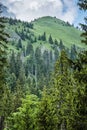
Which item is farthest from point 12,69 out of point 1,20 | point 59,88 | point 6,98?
point 1,20

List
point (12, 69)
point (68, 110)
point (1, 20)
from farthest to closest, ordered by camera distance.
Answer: point (12, 69), point (68, 110), point (1, 20)

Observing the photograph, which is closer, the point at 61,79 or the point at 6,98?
the point at 61,79

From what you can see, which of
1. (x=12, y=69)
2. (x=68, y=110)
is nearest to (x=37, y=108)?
(x=68, y=110)

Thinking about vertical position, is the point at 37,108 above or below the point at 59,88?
below


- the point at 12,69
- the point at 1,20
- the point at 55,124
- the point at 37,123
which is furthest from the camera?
the point at 12,69

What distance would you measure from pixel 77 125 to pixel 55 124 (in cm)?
2078

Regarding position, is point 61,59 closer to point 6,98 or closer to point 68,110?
point 68,110

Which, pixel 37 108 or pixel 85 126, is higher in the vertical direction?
pixel 37 108

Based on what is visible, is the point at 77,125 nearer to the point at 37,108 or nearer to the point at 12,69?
the point at 37,108

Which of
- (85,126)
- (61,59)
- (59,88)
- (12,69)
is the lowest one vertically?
(85,126)

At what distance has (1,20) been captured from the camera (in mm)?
29812

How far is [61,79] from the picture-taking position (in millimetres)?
50094

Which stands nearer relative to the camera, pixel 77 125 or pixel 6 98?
pixel 77 125

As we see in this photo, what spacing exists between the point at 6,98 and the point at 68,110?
36218 mm
